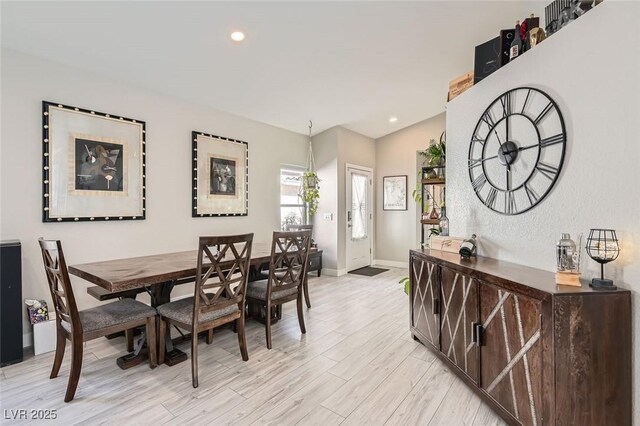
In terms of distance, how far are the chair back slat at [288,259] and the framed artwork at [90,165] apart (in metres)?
1.86

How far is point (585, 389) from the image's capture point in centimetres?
142

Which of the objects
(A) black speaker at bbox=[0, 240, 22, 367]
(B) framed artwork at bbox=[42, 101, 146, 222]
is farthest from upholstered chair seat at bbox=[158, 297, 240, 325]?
(B) framed artwork at bbox=[42, 101, 146, 222]

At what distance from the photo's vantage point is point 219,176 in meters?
4.36

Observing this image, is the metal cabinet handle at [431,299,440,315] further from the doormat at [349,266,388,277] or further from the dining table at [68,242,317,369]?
the doormat at [349,266,388,277]

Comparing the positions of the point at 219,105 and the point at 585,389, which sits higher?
the point at 219,105

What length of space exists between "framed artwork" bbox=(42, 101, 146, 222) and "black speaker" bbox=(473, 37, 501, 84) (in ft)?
11.6

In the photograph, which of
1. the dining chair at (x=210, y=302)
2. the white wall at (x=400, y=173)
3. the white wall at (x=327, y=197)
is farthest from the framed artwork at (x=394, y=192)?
the dining chair at (x=210, y=302)

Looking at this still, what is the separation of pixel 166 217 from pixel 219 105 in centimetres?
169

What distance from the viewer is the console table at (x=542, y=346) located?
141 centimetres

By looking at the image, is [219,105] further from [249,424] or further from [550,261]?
[550,261]

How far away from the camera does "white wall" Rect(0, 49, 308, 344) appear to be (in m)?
2.68

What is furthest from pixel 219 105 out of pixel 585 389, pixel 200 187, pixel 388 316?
pixel 585 389

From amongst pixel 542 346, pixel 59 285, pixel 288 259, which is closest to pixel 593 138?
pixel 542 346

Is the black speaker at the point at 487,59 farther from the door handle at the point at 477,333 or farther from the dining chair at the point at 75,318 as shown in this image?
the dining chair at the point at 75,318
